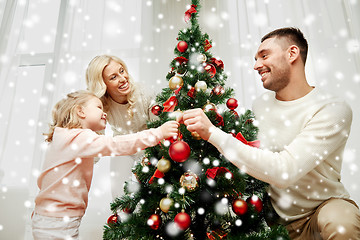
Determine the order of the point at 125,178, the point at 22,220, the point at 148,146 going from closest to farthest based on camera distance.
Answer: the point at 148,146 → the point at 125,178 → the point at 22,220

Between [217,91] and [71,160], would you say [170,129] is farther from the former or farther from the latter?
[71,160]

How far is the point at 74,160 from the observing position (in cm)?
122

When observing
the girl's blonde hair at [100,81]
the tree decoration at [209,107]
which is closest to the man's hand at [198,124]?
the tree decoration at [209,107]

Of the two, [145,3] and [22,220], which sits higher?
[145,3]

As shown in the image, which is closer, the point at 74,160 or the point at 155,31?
the point at 74,160

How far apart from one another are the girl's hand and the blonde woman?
55 centimetres

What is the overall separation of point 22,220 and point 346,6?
3.00 m

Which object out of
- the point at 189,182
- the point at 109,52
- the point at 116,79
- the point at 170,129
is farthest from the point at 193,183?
the point at 109,52

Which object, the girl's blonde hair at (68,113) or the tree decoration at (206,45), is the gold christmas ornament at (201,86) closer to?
the tree decoration at (206,45)

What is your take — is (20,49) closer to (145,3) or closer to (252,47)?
(145,3)

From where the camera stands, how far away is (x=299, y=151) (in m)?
0.93

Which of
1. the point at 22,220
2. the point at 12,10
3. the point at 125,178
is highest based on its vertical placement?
the point at 12,10

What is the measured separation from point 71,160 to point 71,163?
0.07ft

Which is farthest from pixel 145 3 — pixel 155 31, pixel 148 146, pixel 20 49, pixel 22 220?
pixel 22 220
